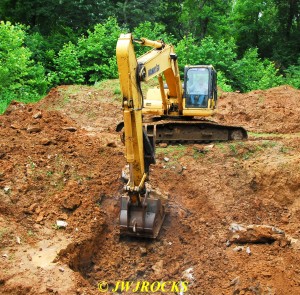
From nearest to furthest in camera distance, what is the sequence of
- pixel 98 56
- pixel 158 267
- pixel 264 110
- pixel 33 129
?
pixel 158 267
pixel 33 129
pixel 264 110
pixel 98 56

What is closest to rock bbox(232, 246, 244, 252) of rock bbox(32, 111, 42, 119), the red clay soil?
the red clay soil

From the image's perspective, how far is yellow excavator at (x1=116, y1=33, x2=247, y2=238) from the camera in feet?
20.6

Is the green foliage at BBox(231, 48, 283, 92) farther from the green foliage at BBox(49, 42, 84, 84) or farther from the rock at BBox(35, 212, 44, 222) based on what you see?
the rock at BBox(35, 212, 44, 222)

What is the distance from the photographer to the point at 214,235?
7602 mm

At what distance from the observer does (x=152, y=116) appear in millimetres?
11383

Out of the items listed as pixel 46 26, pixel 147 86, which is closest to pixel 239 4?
pixel 46 26

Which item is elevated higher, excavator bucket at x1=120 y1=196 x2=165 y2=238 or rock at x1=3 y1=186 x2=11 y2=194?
rock at x1=3 y1=186 x2=11 y2=194

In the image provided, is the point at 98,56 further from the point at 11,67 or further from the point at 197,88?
the point at 197,88

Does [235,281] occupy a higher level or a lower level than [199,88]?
lower

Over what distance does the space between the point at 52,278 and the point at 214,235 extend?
117 inches

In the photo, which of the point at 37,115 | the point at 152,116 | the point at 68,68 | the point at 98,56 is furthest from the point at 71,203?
the point at 98,56

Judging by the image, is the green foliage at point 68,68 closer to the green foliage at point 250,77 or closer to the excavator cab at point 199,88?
the green foliage at point 250,77

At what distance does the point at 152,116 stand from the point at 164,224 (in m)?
4.26

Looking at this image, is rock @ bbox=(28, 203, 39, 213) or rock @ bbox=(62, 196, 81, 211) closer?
rock @ bbox=(28, 203, 39, 213)
